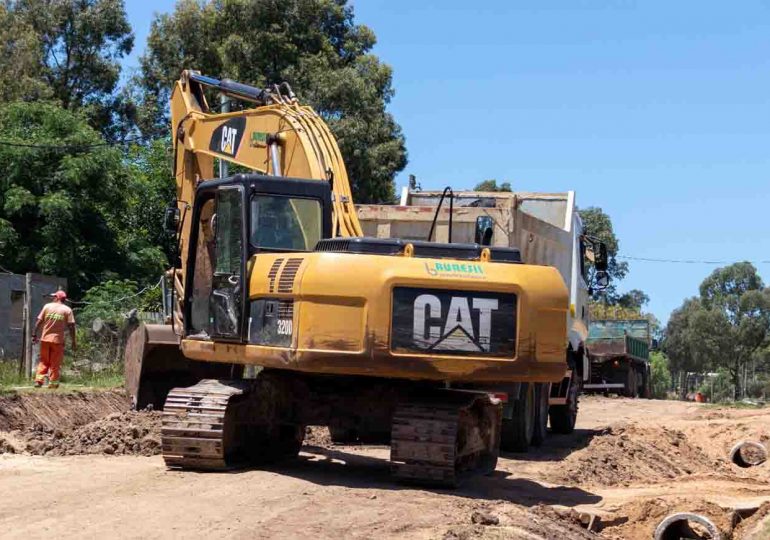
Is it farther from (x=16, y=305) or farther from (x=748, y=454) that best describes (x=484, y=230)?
(x=16, y=305)

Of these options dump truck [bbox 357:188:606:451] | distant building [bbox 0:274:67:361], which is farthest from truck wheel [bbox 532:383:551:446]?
distant building [bbox 0:274:67:361]

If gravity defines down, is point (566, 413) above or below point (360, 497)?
above

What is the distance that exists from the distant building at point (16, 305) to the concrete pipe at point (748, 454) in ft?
38.6

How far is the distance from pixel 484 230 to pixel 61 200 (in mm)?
17550

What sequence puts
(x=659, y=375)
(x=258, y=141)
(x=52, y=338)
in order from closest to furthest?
1. (x=258, y=141)
2. (x=52, y=338)
3. (x=659, y=375)

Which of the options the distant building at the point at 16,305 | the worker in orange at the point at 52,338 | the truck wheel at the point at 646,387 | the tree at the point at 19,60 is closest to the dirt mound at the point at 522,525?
the worker in orange at the point at 52,338

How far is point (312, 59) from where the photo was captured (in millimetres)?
37125

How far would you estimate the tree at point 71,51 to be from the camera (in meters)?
41.5

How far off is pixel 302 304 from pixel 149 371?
5075mm

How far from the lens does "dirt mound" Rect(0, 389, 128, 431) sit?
1587cm

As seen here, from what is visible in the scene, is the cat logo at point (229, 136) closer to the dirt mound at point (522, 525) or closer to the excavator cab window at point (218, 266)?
the excavator cab window at point (218, 266)

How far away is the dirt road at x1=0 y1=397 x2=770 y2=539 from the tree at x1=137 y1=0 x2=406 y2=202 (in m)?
20.0

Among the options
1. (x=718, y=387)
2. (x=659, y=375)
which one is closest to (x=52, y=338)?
(x=659, y=375)

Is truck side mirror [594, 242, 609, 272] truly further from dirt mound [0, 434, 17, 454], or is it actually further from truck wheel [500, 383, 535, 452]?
dirt mound [0, 434, 17, 454]
